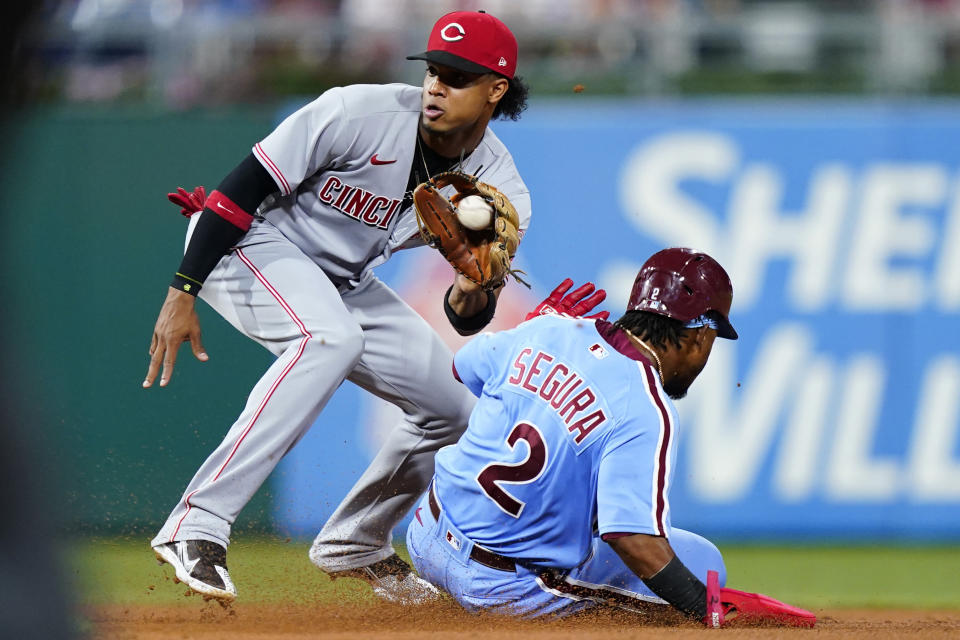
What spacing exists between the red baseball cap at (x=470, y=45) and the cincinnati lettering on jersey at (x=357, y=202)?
45 centimetres

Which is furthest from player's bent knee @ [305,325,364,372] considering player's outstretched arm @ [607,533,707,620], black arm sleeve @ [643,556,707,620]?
black arm sleeve @ [643,556,707,620]

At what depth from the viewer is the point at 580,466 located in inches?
129

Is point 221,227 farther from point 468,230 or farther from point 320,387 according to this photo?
point 468,230

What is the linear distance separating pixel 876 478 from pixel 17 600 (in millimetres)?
6150

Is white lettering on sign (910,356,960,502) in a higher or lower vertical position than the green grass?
higher

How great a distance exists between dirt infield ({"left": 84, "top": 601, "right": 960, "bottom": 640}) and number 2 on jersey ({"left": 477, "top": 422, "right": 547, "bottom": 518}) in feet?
1.10

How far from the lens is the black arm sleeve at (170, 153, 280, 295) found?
11.7 ft

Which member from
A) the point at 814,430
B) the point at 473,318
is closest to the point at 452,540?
the point at 473,318

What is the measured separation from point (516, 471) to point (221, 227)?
114 centimetres

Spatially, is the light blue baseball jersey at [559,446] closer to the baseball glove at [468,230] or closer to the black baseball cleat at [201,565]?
the baseball glove at [468,230]

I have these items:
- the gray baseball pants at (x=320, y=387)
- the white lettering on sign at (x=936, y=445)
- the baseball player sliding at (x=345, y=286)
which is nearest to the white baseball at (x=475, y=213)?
the baseball player sliding at (x=345, y=286)

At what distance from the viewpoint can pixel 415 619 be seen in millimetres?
3549

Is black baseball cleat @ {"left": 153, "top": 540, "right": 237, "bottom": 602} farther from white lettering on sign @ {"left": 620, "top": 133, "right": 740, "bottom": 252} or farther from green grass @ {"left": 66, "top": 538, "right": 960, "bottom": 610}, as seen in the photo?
white lettering on sign @ {"left": 620, "top": 133, "right": 740, "bottom": 252}

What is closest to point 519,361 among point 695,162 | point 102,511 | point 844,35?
point 102,511
